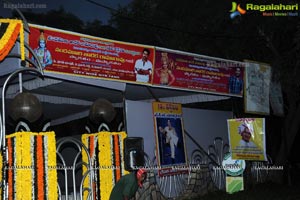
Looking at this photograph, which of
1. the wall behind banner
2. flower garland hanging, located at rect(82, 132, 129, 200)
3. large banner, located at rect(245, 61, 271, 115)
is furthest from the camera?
large banner, located at rect(245, 61, 271, 115)

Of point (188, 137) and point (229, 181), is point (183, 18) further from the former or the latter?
point (229, 181)

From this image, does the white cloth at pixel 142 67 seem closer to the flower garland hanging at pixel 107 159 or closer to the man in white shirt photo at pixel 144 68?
the man in white shirt photo at pixel 144 68

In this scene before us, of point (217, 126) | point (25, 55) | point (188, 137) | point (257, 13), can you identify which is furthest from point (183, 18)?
point (25, 55)

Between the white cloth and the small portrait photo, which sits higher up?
the white cloth

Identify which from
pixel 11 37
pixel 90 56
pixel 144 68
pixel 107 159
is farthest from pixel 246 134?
pixel 11 37

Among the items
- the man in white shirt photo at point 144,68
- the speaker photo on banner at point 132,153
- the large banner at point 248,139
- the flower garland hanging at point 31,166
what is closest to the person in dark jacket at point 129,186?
the speaker photo on banner at point 132,153

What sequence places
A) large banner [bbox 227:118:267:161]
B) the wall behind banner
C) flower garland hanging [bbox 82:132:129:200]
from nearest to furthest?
flower garland hanging [bbox 82:132:129:200], the wall behind banner, large banner [bbox 227:118:267:161]

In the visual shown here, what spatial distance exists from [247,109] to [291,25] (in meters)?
3.83

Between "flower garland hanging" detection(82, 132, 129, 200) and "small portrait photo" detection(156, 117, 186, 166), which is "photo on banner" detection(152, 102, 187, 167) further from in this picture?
"flower garland hanging" detection(82, 132, 129, 200)

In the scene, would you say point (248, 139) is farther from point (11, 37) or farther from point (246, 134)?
point (11, 37)

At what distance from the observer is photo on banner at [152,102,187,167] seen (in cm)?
1130

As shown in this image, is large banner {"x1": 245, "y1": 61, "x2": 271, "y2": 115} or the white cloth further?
large banner {"x1": 245, "y1": 61, "x2": 271, "y2": 115}

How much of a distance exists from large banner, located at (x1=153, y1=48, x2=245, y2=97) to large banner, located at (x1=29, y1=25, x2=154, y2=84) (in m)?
0.43

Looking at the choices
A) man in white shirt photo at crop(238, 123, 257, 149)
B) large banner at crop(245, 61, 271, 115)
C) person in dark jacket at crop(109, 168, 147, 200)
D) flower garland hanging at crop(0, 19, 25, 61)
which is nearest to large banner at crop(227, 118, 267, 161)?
man in white shirt photo at crop(238, 123, 257, 149)
